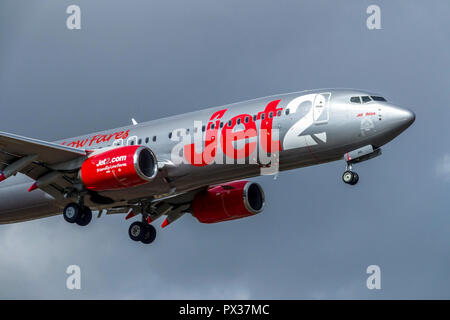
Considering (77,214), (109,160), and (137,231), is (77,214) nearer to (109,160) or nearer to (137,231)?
(109,160)

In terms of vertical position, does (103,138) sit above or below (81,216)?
above

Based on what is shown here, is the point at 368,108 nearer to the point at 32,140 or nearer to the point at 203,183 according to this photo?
the point at 203,183

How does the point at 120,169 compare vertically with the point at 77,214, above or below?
above

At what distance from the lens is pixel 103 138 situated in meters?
45.0

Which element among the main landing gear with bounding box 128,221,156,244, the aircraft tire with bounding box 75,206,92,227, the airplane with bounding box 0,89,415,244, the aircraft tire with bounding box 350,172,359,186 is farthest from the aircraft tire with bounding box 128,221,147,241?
the aircraft tire with bounding box 350,172,359,186

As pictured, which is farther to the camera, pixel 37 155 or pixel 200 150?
pixel 37 155

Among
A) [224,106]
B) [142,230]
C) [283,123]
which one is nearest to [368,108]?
[283,123]

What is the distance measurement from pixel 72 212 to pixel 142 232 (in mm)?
4849

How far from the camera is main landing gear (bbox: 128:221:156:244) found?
4569 centimetres

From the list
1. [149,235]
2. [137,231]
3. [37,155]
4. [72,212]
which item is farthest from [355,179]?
[37,155]

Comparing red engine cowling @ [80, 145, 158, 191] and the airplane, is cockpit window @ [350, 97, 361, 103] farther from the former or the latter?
red engine cowling @ [80, 145, 158, 191]

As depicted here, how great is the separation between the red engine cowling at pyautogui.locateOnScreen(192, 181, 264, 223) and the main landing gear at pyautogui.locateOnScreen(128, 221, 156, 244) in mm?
2734

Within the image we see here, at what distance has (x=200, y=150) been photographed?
40594 millimetres

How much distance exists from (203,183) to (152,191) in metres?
2.52
